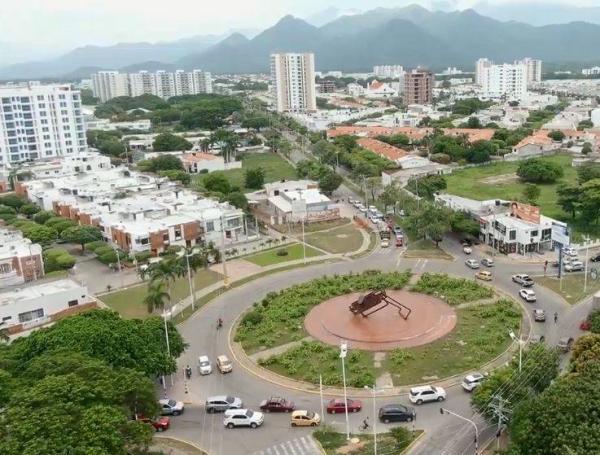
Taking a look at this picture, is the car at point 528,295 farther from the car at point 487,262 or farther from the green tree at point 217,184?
the green tree at point 217,184

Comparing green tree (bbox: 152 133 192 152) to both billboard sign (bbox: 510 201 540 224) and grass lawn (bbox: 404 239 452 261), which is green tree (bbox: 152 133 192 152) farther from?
billboard sign (bbox: 510 201 540 224)

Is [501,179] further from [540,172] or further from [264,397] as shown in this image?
[264,397]

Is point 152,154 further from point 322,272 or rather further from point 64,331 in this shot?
point 64,331

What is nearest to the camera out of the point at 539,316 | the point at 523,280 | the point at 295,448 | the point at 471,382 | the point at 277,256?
the point at 295,448

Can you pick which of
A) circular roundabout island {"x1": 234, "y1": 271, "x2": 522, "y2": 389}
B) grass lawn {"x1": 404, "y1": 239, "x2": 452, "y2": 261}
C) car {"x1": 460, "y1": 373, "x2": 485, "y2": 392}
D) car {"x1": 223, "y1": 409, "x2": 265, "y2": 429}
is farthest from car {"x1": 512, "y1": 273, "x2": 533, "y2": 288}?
car {"x1": 223, "y1": 409, "x2": 265, "y2": 429}

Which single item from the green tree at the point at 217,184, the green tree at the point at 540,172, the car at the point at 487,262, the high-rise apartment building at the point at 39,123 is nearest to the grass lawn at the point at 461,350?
the car at the point at 487,262

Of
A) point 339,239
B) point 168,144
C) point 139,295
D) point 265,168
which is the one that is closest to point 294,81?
point 168,144

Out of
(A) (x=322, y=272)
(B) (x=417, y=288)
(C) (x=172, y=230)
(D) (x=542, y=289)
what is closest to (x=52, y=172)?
(C) (x=172, y=230)
